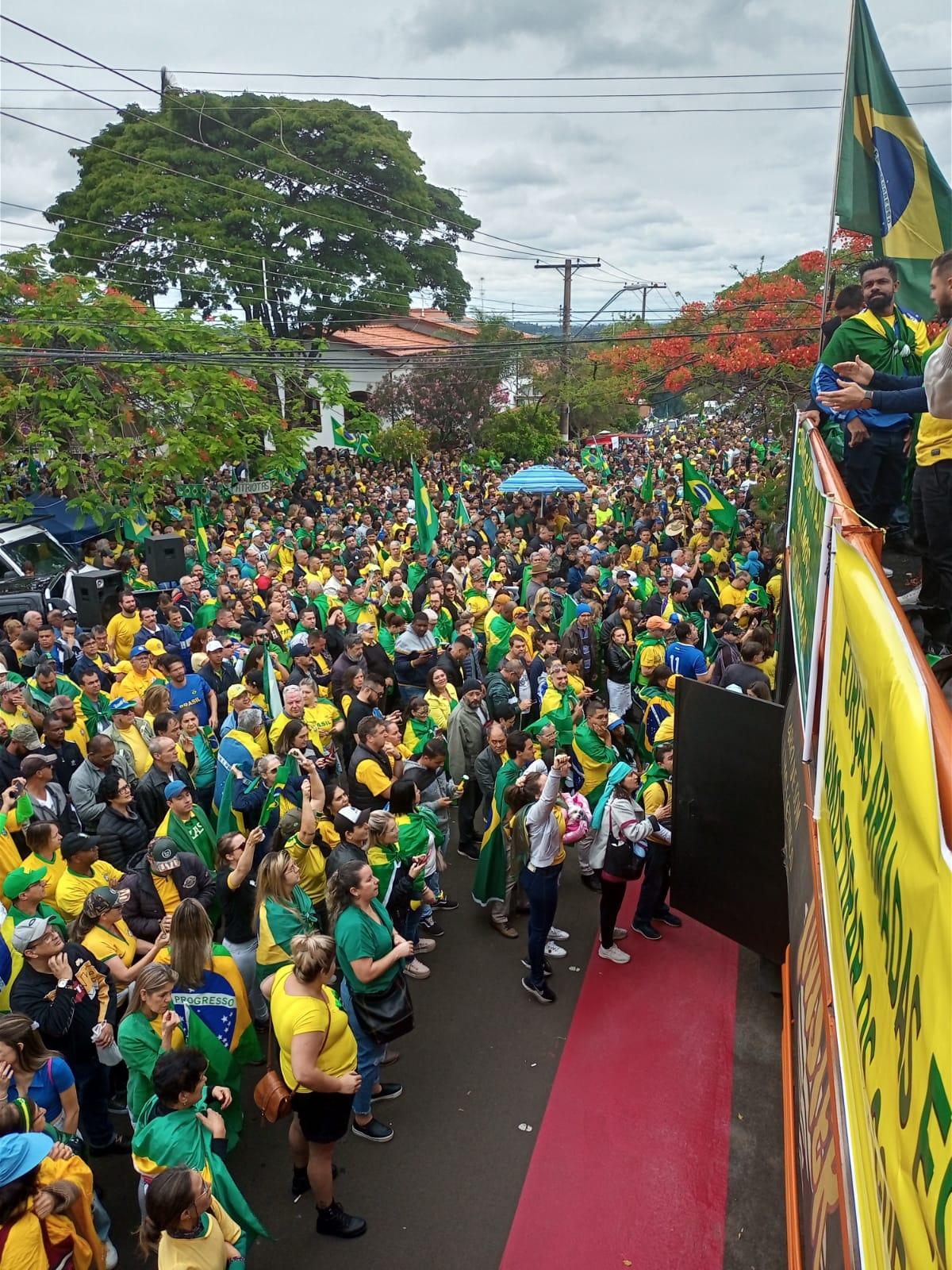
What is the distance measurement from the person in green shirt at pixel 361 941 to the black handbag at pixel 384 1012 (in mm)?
22

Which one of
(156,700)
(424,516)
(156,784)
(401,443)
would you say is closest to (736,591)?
(424,516)

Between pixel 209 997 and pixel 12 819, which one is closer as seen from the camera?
pixel 209 997

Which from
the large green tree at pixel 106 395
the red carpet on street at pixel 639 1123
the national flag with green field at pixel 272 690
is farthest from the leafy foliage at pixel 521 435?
the red carpet on street at pixel 639 1123

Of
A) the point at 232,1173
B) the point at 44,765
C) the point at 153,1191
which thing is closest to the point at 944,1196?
the point at 153,1191

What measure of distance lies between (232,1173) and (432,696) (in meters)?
3.84

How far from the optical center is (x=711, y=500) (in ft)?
43.0

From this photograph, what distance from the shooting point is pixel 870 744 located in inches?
57.2

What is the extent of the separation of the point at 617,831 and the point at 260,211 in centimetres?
3298

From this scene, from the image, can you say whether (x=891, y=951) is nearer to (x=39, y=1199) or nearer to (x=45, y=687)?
(x=39, y=1199)

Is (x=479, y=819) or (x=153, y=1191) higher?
(x=153, y=1191)

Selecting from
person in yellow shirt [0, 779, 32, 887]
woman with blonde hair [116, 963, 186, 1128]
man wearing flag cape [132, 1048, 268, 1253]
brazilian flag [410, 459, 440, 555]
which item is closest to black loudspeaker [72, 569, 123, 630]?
brazilian flag [410, 459, 440, 555]

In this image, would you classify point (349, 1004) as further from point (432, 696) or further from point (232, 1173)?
point (432, 696)

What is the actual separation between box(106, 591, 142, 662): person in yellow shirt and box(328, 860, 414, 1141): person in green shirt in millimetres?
5561

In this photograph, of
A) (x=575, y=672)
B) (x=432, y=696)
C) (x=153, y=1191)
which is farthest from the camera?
(x=575, y=672)
